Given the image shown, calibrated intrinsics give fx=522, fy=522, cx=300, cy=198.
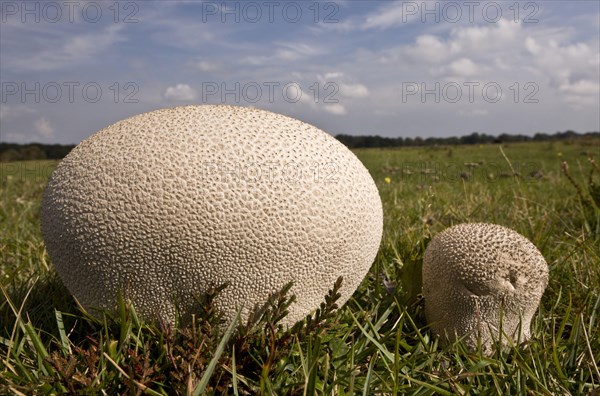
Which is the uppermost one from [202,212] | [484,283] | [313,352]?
[202,212]

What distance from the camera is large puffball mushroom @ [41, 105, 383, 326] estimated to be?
1.90m

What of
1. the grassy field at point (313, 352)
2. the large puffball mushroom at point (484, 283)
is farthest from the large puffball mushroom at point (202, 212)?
the large puffball mushroom at point (484, 283)

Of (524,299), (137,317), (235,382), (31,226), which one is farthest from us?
(31,226)

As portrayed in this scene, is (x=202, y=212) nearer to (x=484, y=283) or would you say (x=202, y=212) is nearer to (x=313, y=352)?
(x=313, y=352)

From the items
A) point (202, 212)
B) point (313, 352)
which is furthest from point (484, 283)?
point (202, 212)

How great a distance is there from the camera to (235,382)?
6.15ft

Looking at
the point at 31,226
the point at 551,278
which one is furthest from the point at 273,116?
the point at 31,226

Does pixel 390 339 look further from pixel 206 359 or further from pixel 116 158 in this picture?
pixel 116 158

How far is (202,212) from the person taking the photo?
1886 mm

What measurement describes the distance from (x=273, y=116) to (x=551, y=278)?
1.93 meters

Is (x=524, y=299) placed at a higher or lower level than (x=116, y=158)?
lower

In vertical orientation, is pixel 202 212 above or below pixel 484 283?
above

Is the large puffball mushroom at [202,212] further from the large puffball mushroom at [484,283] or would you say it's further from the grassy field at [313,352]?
the large puffball mushroom at [484,283]

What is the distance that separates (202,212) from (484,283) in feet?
4.05
